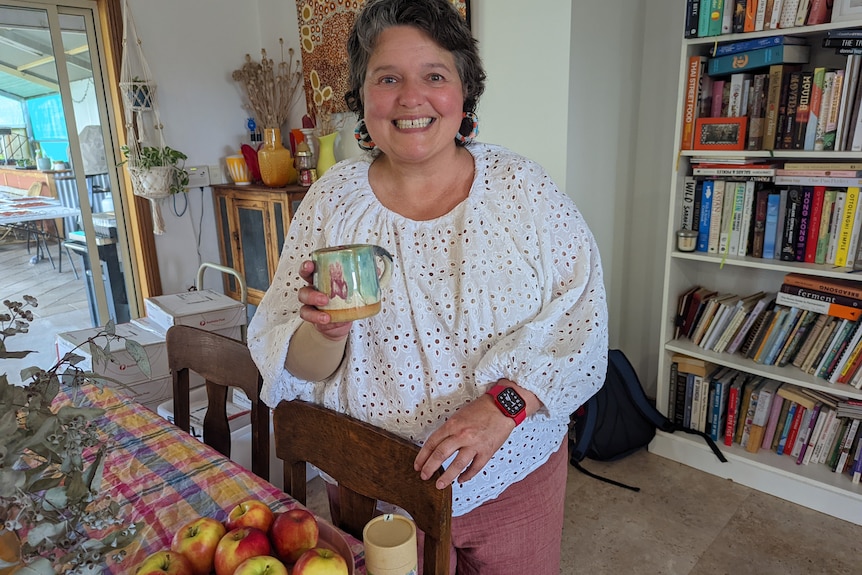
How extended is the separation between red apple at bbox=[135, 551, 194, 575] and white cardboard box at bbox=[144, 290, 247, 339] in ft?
5.22

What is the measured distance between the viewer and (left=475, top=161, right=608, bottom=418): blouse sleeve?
97 centimetres

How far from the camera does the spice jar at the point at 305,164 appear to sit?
3.01 m

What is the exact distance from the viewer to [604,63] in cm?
225

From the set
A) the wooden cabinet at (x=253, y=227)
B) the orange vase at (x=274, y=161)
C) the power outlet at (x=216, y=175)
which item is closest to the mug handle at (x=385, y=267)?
the wooden cabinet at (x=253, y=227)

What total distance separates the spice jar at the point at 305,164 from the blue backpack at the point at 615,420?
1765 millimetres

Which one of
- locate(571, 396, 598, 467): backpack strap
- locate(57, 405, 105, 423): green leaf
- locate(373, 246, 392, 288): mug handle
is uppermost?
locate(373, 246, 392, 288): mug handle

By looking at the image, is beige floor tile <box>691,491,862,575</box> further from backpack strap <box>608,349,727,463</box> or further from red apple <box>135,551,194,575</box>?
red apple <box>135,551,194,575</box>

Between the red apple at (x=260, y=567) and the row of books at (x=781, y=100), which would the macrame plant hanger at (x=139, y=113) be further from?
the red apple at (x=260, y=567)

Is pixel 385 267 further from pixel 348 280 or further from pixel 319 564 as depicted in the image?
pixel 319 564

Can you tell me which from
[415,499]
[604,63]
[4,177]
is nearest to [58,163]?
[4,177]

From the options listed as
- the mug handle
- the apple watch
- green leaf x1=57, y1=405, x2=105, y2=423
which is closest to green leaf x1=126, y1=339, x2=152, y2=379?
green leaf x1=57, y1=405, x2=105, y2=423

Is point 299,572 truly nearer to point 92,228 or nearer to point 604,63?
point 604,63

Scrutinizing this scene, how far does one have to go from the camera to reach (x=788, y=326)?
6.73ft

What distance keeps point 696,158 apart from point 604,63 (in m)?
0.51
